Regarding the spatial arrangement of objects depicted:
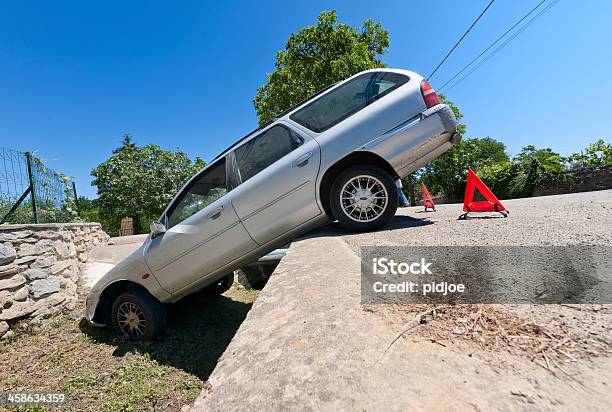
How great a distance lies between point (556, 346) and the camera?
1047 mm

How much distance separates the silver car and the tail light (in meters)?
0.01

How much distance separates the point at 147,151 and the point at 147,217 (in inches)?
229

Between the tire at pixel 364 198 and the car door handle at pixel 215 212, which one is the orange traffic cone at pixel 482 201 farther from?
the car door handle at pixel 215 212

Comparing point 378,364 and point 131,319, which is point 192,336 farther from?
point 378,364

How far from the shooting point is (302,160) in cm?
324

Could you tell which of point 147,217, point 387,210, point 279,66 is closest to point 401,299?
point 387,210

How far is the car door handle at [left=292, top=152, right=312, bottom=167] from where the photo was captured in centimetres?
324

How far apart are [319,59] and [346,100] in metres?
13.5

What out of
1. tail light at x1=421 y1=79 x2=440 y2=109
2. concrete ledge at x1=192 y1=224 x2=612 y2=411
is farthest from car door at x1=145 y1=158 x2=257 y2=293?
tail light at x1=421 y1=79 x2=440 y2=109

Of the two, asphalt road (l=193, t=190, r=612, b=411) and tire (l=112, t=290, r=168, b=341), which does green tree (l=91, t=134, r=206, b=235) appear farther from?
asphalt road (l=193, t=190, r=612, b=411)

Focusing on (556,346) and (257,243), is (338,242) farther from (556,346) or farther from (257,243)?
(556,346)

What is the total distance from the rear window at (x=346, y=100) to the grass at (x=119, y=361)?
340cm

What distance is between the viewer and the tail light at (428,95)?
10.6ft

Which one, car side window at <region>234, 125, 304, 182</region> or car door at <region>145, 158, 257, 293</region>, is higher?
car side window at <region>234, 125, 304, 182</region>
